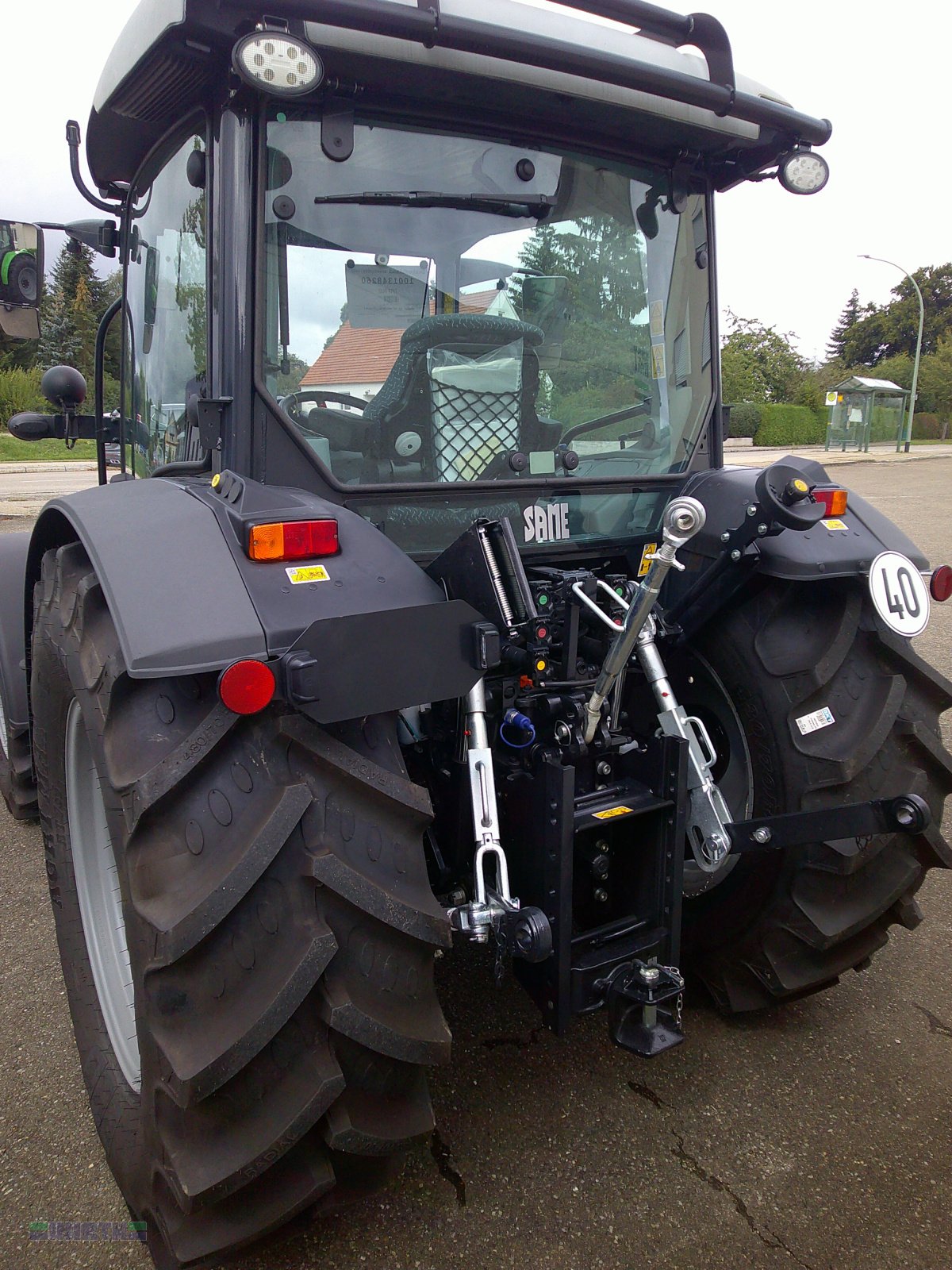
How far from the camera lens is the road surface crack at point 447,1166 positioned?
193cm

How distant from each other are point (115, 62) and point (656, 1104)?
9.10 feet

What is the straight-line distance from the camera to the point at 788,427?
3884 centimetres

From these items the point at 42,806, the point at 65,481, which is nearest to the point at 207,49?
the point at 42,806

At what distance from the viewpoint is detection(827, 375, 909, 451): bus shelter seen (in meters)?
30.7

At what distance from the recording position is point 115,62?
2.08 metres

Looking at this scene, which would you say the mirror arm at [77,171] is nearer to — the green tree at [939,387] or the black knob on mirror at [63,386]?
the black knob on mirror at [63,386]

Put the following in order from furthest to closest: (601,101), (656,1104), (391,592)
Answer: (656,1104)
(601,101)
(391,592)

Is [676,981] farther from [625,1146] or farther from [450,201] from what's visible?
[450,201]

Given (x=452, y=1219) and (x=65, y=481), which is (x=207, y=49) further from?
(x=65, y=481)

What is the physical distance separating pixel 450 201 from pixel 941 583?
154 centimetres

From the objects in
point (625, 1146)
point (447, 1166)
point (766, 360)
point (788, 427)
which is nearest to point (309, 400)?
point (447, 1166)

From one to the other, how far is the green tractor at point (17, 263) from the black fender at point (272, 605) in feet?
3.62

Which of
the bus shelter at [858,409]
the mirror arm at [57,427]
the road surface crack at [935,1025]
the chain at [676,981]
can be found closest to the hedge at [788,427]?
the bus shelter at [858,409]

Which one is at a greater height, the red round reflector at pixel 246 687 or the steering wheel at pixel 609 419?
the steering wheel at pixel 609 419
